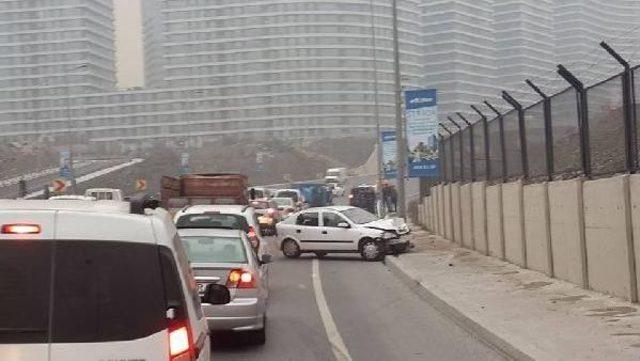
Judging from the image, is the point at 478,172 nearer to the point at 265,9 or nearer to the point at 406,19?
the point at 406,19

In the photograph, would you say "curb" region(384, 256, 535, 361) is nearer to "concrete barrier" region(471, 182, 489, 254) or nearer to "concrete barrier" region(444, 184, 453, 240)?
"concrete barrier" region(471, 182, 489, 254)

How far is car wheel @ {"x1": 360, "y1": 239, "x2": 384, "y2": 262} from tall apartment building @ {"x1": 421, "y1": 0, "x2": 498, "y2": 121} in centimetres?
15308

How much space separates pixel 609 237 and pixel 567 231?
2.00 meters

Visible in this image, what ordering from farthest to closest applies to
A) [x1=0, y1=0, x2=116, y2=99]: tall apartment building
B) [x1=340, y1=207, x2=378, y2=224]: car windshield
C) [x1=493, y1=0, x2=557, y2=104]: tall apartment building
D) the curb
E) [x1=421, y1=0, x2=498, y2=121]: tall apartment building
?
1. [x1=493, y1=0, x2=557, y2=104]: tall apartment building
2. [x1=421, y1=0, x2=498, y2=121]: tall apartment building
3. [x1=0, y1=0, x2=116, y2=99]: tall apartment building
4. [x1=340, y1=207, x2=378, y2=224]: car windshield
5. the curb

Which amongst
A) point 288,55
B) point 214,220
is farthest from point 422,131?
point 288,55

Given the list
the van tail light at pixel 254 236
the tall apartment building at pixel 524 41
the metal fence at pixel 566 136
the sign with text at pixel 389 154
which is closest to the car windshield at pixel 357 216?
the metal fence at pixel 566 136

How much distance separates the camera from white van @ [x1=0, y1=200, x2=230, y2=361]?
3.58 meters

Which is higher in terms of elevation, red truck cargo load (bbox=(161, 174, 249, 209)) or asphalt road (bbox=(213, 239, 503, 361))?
red truck cargo load (bbox=(161, 174, 249, 209))

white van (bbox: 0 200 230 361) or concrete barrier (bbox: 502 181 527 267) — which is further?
concrete barrier (bbox: 502 181 527 267)

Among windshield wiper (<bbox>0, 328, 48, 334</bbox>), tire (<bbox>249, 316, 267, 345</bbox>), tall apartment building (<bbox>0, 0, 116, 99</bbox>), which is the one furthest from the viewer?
tall apartment building (<bbox>0, 0, 116, 99</bbox>)

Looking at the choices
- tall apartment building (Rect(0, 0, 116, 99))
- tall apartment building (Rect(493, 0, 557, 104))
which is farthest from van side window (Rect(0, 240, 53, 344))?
tall apartment building (Rect(493, 0, 557, 104))

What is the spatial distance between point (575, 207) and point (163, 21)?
589 feet

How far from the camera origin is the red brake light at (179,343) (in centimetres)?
382

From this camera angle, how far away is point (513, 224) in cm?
1734
